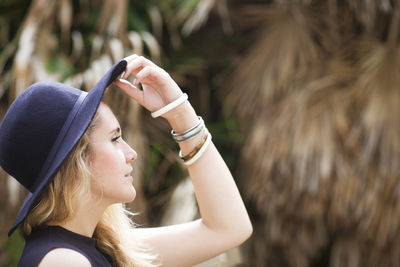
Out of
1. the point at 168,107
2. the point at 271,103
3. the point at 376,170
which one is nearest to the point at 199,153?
the point at 168,107

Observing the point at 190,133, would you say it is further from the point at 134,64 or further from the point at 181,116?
the point at 134,64

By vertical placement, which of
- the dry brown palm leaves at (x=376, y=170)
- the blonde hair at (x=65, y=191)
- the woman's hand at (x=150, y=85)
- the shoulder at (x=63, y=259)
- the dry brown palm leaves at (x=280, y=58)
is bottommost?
the dry brown palm leaves at (x=376, y=170)

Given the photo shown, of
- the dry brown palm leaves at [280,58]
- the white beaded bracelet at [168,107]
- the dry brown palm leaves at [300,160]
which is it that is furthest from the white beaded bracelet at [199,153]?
the dry brown palm leaves at [280,58]

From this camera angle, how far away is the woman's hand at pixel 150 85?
1.36m

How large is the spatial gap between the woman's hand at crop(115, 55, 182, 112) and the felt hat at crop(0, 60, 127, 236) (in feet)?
0.31

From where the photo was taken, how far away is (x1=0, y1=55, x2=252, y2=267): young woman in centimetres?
124

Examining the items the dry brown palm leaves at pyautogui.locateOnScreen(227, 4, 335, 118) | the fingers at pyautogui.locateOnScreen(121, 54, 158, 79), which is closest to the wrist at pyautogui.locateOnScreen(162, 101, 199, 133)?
the fingers at pyautogui.locateOnScreen(121, 54, 158, 79)

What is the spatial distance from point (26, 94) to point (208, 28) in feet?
9.86

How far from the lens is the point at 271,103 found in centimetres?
354

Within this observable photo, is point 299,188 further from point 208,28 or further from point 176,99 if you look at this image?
point 176,99

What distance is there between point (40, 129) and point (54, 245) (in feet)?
0.80

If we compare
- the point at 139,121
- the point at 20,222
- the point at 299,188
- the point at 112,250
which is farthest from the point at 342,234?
the point at 20,222

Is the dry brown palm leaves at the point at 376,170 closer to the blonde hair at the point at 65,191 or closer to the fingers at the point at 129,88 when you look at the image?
the fingers at the point at 129,88

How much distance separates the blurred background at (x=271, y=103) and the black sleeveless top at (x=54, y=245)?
176 cm
